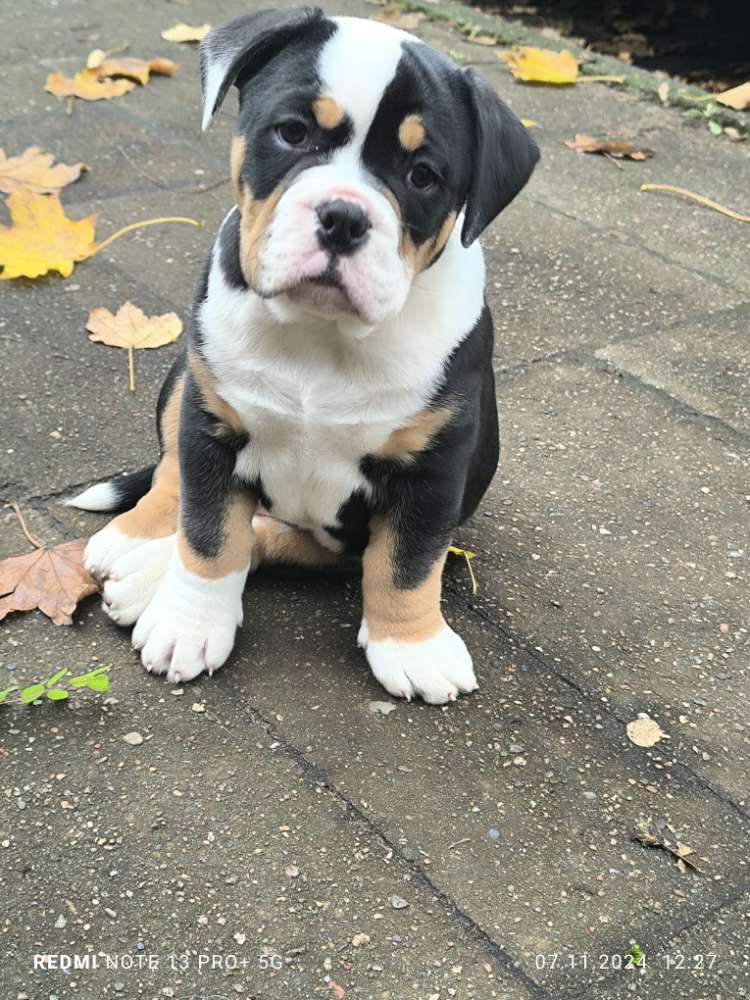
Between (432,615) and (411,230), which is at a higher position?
(411,230)

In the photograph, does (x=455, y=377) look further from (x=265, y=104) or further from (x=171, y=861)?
(x=171, y=861)

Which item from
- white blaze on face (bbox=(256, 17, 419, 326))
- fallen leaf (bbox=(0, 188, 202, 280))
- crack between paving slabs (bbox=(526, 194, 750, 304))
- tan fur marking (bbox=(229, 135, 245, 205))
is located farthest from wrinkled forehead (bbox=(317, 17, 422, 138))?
crack between paving slabs (bbox=(526, 194, 750, 304))

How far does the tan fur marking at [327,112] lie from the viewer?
232 centimetres

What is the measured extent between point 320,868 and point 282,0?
18.5ft

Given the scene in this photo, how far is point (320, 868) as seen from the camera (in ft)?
7.61

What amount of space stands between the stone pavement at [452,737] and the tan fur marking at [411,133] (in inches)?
44.3

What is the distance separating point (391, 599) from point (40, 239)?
2276 mm

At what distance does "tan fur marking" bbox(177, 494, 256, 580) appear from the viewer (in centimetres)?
271

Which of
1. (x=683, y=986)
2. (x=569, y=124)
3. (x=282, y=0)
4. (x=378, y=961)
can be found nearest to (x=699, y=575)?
(x=683, y=986)

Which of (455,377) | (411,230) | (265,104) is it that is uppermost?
(265,104)

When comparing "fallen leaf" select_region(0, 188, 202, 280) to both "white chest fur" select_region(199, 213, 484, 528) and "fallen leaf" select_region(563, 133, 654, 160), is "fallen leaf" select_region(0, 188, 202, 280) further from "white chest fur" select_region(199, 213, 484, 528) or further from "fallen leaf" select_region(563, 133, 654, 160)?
"fallen leaf" select_region(563, 133, 654, 160)

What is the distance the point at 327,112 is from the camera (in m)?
2.33

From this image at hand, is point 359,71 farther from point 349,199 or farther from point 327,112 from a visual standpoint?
point 349,199

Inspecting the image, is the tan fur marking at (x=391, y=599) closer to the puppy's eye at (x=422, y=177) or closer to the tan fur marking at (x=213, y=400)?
the tan fur marking at (x=213, y=400)
